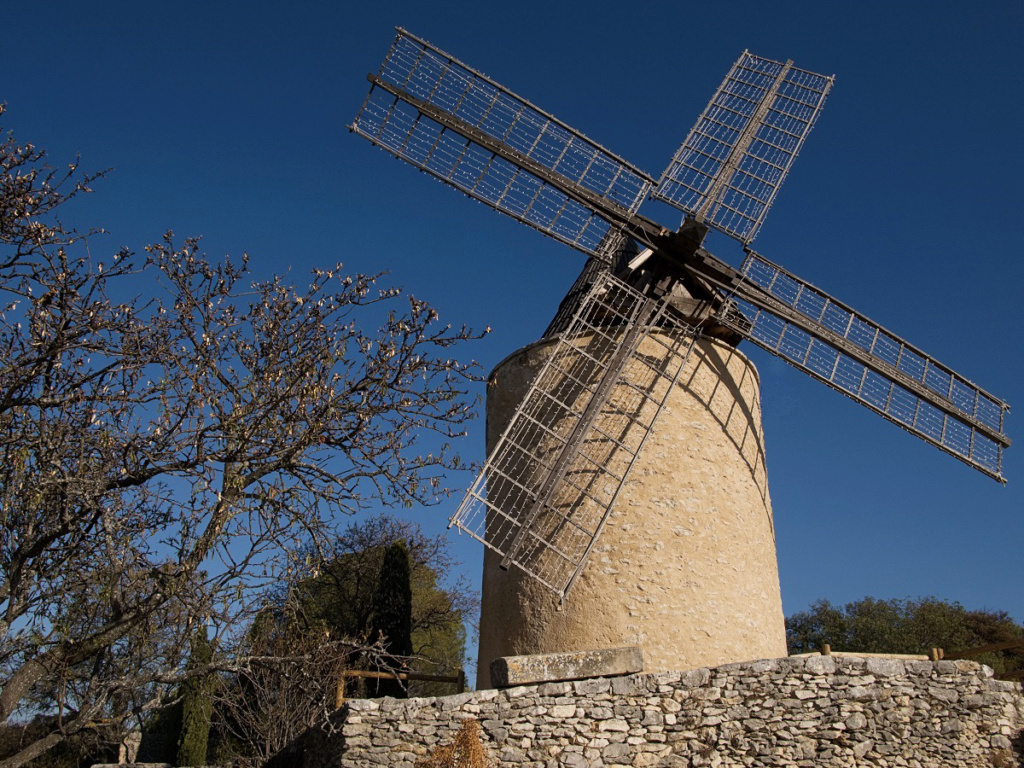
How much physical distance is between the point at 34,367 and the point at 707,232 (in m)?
7.06

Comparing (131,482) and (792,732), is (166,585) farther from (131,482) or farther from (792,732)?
(792,732)

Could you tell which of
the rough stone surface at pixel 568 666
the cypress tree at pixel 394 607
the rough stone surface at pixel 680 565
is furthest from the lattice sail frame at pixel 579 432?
the cypress tree at pixel 394 607

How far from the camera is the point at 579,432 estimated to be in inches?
326

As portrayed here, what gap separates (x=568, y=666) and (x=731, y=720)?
121 cm

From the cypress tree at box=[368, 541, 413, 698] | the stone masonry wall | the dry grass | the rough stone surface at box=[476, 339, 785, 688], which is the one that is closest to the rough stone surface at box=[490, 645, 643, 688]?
the stone masonry wall

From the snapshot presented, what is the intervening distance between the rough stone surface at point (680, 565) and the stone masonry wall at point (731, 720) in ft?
4.97

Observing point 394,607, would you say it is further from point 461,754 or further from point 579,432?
point 461,754

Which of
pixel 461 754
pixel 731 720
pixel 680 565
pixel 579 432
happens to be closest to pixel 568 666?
pixel 461 754

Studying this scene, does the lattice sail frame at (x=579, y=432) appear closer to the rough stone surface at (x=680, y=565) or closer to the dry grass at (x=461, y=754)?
the rough stone surface at (x=680, y=565)

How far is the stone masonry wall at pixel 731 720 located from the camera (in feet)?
19.1

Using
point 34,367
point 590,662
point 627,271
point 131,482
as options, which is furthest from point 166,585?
point 627,271

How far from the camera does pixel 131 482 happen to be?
4.82 meters

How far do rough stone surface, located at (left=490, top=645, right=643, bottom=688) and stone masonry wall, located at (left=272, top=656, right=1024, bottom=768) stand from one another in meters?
0.06

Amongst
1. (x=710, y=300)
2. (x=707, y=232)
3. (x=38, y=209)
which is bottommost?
(x=38, y=209)
